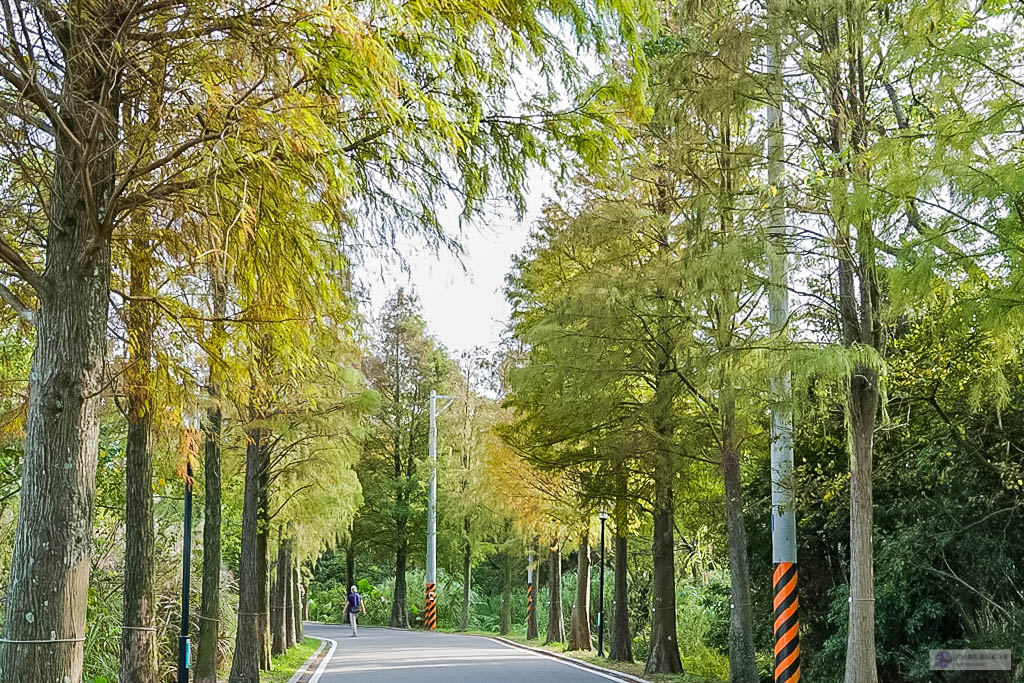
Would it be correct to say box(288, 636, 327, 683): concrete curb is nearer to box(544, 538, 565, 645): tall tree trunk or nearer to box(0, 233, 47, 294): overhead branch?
box(544, 538, 565, 645): tall tree trunk

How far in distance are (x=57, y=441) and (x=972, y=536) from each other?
38.3ft

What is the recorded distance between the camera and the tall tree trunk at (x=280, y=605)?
977 inches

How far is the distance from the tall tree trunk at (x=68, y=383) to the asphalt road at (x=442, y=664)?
12338mm

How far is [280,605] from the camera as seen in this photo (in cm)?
2550

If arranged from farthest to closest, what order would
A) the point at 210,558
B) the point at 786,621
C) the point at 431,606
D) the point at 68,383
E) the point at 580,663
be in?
1. the point at 431,606
2. the point at 580,663
3. the point at 210,558
4. the point at 786,621
5. the point at 68,383

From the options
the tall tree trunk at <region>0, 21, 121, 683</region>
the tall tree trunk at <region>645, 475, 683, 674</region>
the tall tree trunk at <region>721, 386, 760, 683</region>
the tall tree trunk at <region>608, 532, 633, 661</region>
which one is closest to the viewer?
the tall tree trunk at <region>0, 21, 121, 683</region>

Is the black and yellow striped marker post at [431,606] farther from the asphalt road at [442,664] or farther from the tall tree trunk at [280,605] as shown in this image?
the tall tree trunk at [280,605]

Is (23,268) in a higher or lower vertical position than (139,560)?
higher

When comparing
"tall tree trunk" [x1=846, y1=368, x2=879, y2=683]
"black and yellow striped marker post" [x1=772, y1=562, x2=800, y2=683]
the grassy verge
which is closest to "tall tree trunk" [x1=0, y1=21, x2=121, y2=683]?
"tall tree trunk" [x1=846, y1=368, x2=879, y2=683]

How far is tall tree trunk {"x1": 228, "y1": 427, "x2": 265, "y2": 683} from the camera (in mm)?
15742

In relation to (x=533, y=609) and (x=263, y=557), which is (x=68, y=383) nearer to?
(x=263, y=557)

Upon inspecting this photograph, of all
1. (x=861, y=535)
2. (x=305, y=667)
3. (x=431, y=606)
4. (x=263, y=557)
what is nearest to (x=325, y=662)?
(x=305, y=667)

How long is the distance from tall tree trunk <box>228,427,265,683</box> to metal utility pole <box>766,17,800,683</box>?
778 cm

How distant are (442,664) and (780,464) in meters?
10.3
